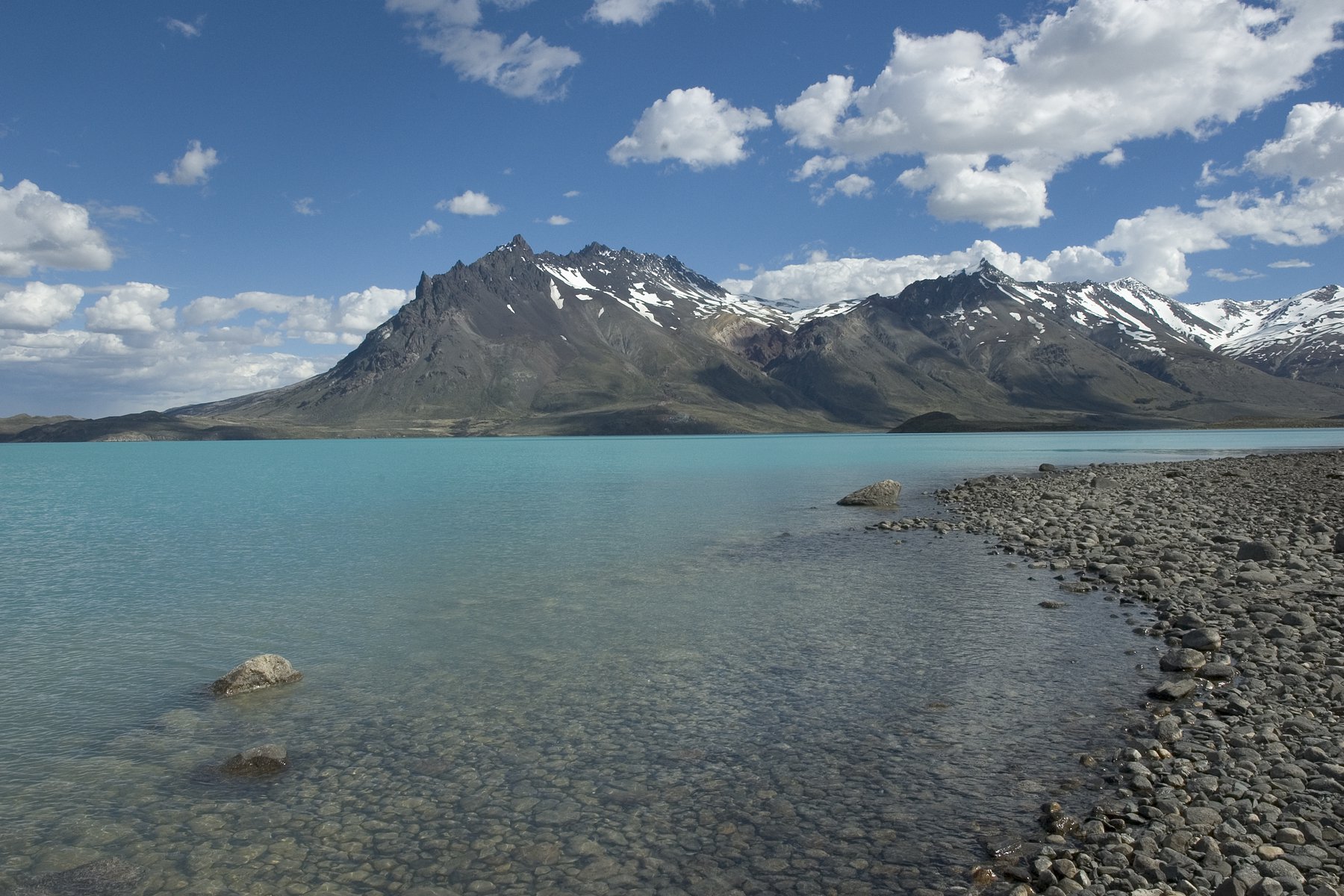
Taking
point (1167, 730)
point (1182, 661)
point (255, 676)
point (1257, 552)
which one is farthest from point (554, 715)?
point (1257, 552)

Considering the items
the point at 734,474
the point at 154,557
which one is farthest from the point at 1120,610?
the point at 734,474

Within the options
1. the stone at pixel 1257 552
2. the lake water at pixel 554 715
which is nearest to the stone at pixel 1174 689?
the lake water at pixel 554 715

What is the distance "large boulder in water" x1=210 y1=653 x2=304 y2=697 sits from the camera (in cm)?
1966

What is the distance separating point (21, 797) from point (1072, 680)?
21.3 meters

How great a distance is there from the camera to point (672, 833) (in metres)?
12.8

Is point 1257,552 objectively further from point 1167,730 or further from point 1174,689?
point 1167,730

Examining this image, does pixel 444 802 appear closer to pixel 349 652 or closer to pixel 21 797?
pixel 21 797

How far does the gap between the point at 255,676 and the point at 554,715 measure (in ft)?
25.3

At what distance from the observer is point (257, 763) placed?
1523 cm

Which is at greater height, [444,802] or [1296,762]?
[1296,762]

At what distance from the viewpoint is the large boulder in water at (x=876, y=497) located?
197 feet

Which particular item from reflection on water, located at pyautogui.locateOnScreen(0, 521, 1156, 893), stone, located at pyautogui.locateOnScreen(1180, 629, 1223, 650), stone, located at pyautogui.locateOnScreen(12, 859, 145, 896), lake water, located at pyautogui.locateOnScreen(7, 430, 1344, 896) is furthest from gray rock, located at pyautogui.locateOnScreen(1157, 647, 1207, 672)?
stone, located at pyautogui.locateOnScreen(12, 859, 145, 896)

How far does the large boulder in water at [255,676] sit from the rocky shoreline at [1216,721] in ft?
54.8

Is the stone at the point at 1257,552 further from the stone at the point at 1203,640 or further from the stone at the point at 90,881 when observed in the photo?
the stone at the point at 90,881
